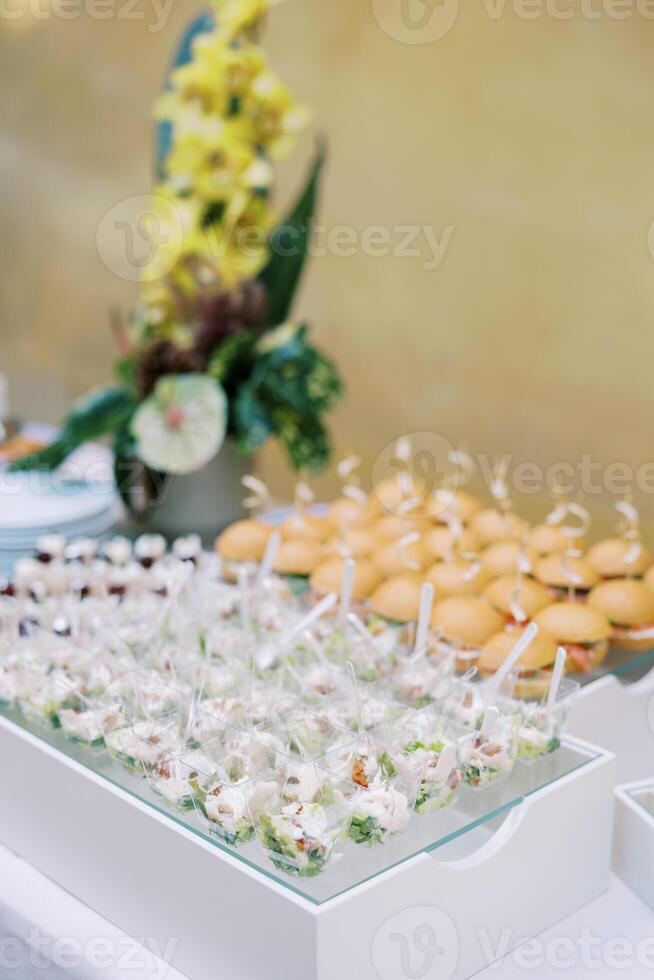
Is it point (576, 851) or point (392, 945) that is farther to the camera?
point (576, 851)

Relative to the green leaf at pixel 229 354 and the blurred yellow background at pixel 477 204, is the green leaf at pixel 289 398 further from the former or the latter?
the blurred yellow background at pixel 477 204

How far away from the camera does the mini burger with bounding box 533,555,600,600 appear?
4.50 feet

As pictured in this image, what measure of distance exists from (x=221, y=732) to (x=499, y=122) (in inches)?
55.4

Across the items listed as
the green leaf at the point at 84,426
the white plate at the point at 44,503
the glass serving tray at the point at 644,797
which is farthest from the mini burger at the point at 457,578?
the green leaf at the point at 84,426

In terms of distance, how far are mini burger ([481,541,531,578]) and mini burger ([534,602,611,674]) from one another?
14 cm

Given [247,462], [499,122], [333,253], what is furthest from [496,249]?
[247,462]

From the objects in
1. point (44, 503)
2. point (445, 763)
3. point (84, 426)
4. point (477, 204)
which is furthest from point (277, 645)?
point (477, 204)

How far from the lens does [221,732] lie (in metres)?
0.99

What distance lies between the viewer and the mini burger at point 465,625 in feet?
4.02

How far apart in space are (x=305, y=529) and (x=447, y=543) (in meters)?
0.21

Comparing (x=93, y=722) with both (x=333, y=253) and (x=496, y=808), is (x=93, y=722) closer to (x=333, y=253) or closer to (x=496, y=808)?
(x=496, y=808)

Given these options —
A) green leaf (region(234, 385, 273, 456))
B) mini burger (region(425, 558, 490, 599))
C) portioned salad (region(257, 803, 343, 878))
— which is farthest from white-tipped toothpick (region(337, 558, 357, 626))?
green leaf (region(234, 385, 273, 456))

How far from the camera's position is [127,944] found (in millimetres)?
959

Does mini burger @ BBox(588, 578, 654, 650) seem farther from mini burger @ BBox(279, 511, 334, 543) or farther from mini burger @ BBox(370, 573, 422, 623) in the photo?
mini burger @ BBox(279, 511, 334, 543)
